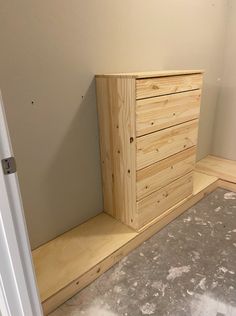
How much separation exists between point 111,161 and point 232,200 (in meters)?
1.20

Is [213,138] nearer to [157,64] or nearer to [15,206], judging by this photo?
[157,64]

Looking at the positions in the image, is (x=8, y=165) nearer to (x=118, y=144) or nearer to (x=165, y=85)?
(x=118, y=144)

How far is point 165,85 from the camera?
4.85 feet

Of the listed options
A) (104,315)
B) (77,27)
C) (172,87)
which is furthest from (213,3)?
(104,315)

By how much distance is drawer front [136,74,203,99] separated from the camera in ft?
4.41

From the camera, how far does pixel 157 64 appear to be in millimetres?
1893

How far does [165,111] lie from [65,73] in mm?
639

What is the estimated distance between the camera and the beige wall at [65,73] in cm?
121

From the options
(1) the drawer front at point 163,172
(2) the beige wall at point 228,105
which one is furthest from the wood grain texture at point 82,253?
(2) the beige wall at point 228,105

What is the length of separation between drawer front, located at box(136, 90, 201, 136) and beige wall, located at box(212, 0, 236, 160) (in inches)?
38.8

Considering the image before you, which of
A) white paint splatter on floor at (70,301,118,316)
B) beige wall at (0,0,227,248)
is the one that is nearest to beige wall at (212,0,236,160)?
beige wall at (0,0,227,248)

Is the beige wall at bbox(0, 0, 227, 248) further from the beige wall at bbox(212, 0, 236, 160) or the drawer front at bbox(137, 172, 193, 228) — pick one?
the beige wall at bbox(212, 0, 236, 160)

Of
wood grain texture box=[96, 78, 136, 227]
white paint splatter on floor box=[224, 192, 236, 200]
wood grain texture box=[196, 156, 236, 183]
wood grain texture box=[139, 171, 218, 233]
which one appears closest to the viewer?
wood grain texture box=[96, 78, 136, 227]

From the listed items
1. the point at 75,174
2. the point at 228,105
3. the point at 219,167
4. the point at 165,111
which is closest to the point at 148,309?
the point at 75,174
